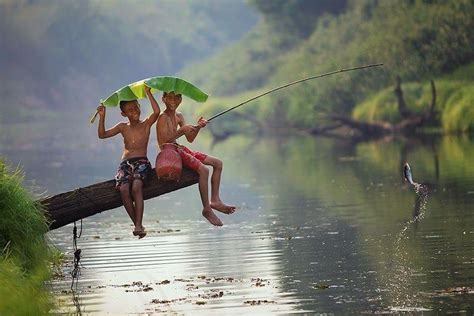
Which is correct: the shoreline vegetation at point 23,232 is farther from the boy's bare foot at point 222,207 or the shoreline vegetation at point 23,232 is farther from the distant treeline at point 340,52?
the distant treeline at point 340,52

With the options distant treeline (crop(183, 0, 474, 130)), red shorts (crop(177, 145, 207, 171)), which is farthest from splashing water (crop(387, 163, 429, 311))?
distant treeline (crop(183, 0, 474, 130))

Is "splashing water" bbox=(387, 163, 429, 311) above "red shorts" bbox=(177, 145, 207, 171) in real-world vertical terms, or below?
below

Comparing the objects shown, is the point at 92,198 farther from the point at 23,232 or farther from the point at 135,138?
the point at 23,232

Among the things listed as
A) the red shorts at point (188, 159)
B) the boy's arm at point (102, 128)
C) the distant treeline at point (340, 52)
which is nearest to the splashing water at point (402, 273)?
the red shorts at point (188, 159)

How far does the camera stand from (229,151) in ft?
190

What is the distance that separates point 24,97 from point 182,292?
154474 mm

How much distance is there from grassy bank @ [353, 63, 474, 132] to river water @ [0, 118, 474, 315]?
15.0 metres

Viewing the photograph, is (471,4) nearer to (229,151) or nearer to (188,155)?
(229,151)

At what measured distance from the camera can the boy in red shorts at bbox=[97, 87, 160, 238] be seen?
648 inches

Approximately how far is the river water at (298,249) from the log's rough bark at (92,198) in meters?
0.91

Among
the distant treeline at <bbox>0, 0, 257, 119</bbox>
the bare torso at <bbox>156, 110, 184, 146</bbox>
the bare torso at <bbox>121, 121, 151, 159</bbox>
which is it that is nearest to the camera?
the bare torso at <bbox>156, 110, 184, 146</bbox>

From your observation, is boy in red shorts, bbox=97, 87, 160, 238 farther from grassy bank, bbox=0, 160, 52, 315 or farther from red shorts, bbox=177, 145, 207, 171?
grassy bank, bbox=0, 160, 52, 315

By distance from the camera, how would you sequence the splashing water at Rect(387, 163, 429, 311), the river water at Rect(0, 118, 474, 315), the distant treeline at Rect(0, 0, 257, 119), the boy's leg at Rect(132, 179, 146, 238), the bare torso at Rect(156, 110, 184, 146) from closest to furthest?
the splashing water at Rect(387, 163, 429, 311), the river water at Rect(0, 118, 474, 315), the boy's leg at Rect(132, 179, 146, 238), the bare torso at Rect(156, 110, 184, 146), the distant treeline at Rect(0, 0, 257, 119)

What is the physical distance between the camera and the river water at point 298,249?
14922 mm
